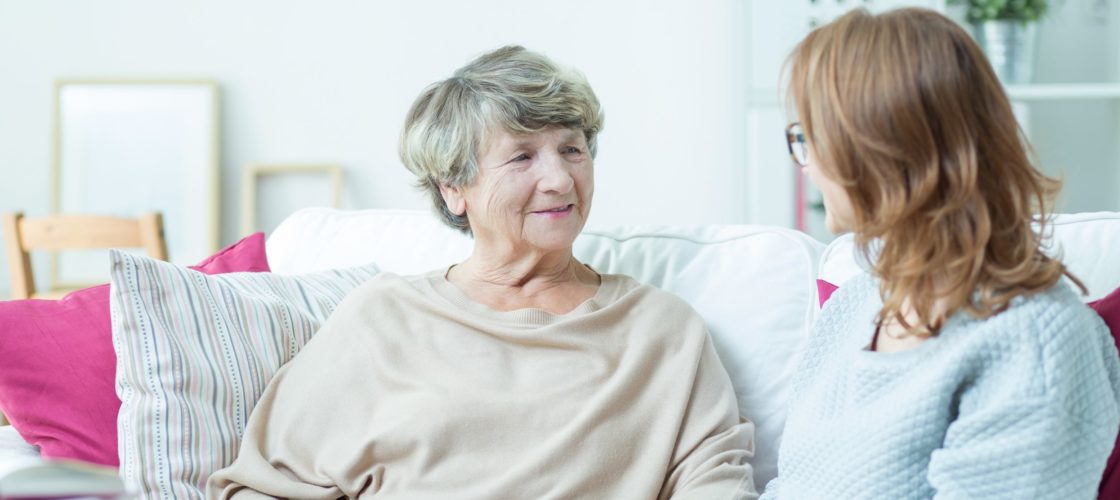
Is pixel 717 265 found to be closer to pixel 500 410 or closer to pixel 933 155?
pixel 500 410

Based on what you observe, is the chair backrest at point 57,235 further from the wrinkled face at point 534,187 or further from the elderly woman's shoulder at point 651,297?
the elderly woman's shoulder at point 651,297

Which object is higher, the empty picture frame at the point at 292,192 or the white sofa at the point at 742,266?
the white sofa at the point at 742,266

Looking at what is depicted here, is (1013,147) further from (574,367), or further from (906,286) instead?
(574,367)

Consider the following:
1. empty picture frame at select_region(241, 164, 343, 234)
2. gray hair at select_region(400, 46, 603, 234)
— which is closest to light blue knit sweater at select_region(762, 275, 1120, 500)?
gray hair at select_region(400, 46, 603, 234)

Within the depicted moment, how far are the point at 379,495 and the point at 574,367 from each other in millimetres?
325

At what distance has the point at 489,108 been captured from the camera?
5.56 feet

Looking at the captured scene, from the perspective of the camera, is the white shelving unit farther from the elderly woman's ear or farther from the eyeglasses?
the eyeglasses

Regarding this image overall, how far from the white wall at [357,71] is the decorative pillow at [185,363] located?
7.16 feet

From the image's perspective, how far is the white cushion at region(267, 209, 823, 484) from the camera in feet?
5.63

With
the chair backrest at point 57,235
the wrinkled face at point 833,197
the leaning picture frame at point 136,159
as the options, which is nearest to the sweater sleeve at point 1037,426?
the wrinkled face at point 833,197

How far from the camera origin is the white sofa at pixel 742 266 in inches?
63.4

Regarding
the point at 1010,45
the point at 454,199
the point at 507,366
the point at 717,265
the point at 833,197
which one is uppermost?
the point at 1010,45

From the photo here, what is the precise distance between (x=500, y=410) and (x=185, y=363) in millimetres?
455

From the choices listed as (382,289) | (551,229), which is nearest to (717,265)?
(551,229)
